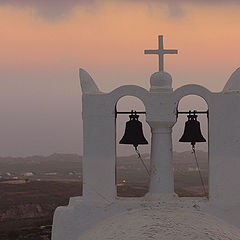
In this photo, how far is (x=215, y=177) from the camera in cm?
941

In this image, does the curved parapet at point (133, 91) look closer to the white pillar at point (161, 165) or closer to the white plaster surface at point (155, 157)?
the white plaster surface at point (155, 157)

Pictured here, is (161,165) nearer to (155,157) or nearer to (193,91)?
(155,157)

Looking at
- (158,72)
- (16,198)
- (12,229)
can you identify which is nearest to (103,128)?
(158,72)

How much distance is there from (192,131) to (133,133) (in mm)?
1187

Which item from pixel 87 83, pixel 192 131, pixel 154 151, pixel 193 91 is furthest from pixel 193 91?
pixel 87 83

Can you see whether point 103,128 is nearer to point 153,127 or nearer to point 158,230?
point 153,127

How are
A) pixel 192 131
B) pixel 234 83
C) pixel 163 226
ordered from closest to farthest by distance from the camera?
pixel 163 226 → pixel 234 83 → pixel 192 131

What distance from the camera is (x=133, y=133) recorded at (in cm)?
998

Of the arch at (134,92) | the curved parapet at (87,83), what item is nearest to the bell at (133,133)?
the arch at (134,92)

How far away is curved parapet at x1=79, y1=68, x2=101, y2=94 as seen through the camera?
9.61 meters

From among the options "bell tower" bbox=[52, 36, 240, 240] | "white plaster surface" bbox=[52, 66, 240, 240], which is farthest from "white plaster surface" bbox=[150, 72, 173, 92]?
"white plaster surface" bbox=[52, 66, 240, 240]

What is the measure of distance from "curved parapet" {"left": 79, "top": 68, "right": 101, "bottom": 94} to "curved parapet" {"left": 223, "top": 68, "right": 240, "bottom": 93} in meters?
2.52

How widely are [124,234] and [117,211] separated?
2247mm

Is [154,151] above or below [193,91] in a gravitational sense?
below
